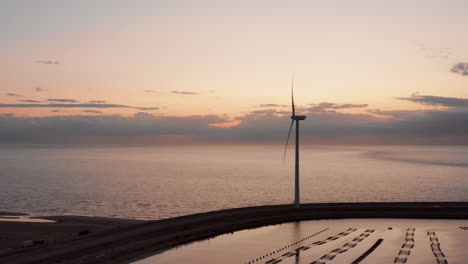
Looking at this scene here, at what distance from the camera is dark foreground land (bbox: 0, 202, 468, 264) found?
48125 millimetres

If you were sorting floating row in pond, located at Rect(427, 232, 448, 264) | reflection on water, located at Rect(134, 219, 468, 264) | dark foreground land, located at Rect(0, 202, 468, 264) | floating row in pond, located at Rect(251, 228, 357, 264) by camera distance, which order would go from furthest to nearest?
reflection on water, located at Rect(134, 219, 468, 264)
floating row in pond, located at Rect(427, 232, 448, 264)
floating row in pond, located at Rect(251, 228, 357, 264)
dark foreground land, located at Rect(0, 202, 468, 264)

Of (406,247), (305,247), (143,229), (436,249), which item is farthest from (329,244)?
(143,229)

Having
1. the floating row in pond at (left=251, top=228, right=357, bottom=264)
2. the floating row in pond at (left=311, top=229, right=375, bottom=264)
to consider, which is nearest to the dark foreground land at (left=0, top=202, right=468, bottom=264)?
the floating row in pond at (left=251, top=228, right=357, bottom=264)

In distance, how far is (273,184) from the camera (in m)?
172

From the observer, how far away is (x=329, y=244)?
56656 millimetres

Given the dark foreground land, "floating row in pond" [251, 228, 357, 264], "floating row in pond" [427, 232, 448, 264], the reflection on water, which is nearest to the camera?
the dark foreground land

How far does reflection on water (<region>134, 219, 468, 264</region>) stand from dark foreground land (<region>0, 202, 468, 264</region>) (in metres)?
2.37

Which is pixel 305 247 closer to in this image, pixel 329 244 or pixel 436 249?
pixel 329 244

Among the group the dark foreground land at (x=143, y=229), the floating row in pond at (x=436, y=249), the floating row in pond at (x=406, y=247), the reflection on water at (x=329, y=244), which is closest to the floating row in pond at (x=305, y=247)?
the reflection on water at (x=329, y=244)

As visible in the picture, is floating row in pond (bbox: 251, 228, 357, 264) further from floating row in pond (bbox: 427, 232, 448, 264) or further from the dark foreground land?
the dark foreground land

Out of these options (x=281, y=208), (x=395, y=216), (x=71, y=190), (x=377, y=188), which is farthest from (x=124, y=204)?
(x=377, y=188)

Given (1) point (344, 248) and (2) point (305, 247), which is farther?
(2) point (305, 247)

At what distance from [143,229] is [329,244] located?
24.1 m

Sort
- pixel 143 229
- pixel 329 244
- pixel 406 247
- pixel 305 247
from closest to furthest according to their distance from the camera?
pixel 406 247 < pixel 305 247 < pixel 329 244 < pixel 143 229
